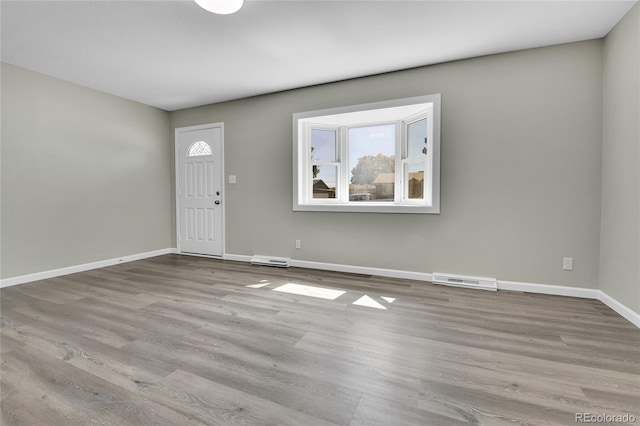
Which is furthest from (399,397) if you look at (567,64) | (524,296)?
(567,64)

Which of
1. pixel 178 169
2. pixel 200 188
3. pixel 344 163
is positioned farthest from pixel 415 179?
pixel 178 169

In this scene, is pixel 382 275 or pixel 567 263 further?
pixel 382 275

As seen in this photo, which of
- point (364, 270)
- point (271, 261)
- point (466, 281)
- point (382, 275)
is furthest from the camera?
point (271, 261)

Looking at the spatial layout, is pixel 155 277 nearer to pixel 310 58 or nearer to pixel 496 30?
pixel 310 58

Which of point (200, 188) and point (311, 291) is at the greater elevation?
point (200, 188)

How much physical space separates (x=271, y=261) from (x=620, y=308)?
3.67m

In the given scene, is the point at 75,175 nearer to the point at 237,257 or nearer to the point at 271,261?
the point at 237,257

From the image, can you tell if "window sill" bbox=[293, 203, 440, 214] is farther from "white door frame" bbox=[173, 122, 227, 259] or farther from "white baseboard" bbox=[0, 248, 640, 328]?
"white door frame" bbox=[173, 122, 227, 259]

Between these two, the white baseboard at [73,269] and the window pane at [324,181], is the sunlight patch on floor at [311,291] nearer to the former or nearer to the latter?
the window pane at [324,181]

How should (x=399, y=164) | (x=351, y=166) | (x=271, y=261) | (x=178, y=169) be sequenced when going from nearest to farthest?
1. (x=399, y=164)
2. (x=271, y=261)
3. (x=351, y=166)
4. (x=178, y=169)

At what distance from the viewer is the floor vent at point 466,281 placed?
3.03 meters

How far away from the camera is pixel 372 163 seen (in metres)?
4.15

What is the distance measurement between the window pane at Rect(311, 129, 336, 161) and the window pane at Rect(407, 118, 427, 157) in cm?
112

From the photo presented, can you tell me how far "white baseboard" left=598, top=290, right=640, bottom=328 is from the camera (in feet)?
7.08
